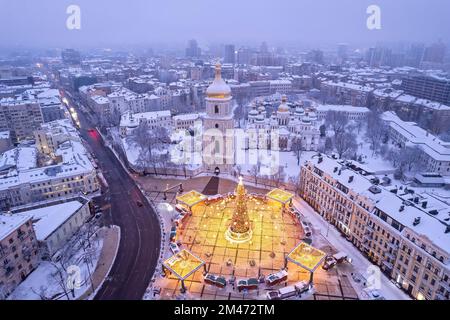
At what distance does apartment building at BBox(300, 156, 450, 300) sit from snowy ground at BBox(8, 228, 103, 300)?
2321 cm

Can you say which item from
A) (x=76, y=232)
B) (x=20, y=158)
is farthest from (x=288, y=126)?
(x=20, y=158)

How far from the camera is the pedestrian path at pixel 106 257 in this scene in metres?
23.3

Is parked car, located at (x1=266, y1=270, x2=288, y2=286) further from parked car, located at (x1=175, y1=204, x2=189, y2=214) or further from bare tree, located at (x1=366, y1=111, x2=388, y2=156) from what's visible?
bare tree, located at (x1=366, y1=111, x2=388, y2=156)

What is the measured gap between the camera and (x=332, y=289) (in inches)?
886

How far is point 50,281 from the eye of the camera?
2345 centimetres

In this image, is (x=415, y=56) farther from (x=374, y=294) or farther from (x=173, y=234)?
(x=173, y=234)

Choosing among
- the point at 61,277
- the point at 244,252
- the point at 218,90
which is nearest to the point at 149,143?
the point at 218,90

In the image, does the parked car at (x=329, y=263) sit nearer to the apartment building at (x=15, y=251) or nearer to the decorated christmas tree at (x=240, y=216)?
the decorated christmas tree at (x=240, y=216)

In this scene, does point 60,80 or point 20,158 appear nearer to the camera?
point 20,158

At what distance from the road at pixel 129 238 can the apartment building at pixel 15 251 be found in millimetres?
6717

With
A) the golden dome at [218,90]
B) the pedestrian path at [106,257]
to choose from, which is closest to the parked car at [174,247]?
the pedestrian path at [106,257]

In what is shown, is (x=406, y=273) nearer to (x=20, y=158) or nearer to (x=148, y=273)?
(x=148, y=273)

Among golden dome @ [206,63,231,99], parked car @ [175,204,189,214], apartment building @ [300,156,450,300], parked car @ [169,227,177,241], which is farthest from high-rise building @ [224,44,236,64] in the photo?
parked car @ [169,227,177,241]
